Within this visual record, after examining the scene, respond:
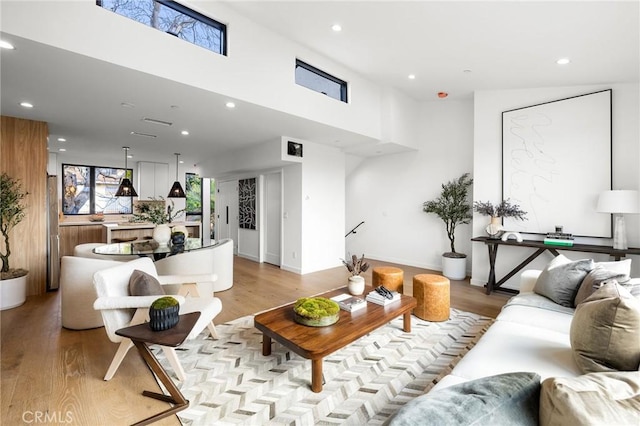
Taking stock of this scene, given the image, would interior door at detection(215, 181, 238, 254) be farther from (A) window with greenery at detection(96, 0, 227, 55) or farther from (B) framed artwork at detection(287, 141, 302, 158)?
(A) window with greenery at detection(96, 0, 227, 55)

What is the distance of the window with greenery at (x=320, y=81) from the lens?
13.3 feet

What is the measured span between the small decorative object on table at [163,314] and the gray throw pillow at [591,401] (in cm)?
208

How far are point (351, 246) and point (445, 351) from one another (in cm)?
500

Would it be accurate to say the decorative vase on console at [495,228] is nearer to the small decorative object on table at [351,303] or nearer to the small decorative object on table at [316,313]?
the small decorative object on table at [351,303]

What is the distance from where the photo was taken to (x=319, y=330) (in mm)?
2285

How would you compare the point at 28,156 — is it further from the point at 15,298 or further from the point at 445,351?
the point at 445,351

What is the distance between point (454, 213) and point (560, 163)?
1.75 metres

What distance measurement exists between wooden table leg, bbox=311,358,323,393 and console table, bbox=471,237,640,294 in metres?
3.51

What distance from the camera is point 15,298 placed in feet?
12.1

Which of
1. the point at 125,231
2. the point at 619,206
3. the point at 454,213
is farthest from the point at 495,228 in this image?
the point at 125,231

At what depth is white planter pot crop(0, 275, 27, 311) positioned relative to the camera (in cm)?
359

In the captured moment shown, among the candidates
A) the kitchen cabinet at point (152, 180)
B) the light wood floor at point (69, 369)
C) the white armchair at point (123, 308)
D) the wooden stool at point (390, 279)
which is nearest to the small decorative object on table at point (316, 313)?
the white armchair at point (123, 308)

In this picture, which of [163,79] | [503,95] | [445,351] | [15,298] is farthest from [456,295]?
[15,298]

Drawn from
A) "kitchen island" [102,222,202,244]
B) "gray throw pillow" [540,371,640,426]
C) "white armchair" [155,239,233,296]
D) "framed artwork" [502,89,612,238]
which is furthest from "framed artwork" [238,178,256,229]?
"gray throw pillow" [540,371,640,426]
